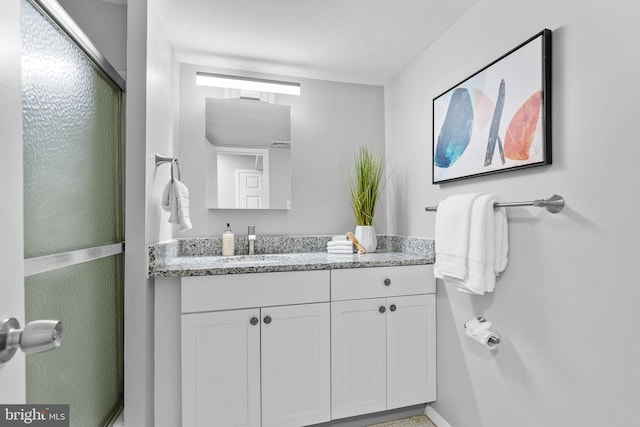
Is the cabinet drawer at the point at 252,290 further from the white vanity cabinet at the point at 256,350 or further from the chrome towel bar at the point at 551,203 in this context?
the chrome towel bar at the point at 551,203

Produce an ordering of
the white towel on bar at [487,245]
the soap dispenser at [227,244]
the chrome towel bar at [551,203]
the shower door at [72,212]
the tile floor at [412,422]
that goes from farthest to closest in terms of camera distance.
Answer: the soap dispenser at [227,244], the tile floor at [412,422], the white towel on bar at [487,245], the chrome towel bar at [551,203], the shower door at [72,212]

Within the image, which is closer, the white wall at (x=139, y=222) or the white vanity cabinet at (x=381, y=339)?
the white wall at (x=139, y=222)

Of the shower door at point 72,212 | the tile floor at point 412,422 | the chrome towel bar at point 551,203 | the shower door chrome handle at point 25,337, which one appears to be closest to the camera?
the shower door chrome handle at point 25,337

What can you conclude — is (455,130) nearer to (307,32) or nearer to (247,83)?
(307,32)

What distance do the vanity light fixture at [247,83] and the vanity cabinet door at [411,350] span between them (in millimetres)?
1558

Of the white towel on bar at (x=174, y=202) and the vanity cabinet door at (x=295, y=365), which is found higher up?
the white towel on bar at (x=174, y=202)

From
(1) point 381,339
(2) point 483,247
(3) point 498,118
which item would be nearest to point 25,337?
(2) point 483,247

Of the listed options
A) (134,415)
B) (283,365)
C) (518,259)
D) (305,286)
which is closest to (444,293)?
(518,259)

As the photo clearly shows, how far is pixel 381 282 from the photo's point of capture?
5.63 feet

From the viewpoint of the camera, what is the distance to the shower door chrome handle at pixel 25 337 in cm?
51

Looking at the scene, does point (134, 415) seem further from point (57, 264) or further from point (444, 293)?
point (444, 293)

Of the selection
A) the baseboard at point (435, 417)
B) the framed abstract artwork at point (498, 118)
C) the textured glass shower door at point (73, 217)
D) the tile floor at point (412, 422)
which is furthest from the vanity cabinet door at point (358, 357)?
the textured glass shower door at point (73, 217)

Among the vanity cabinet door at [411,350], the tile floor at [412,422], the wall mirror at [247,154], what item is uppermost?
the wall mirror at [247,154]

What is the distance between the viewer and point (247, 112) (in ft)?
7.20
